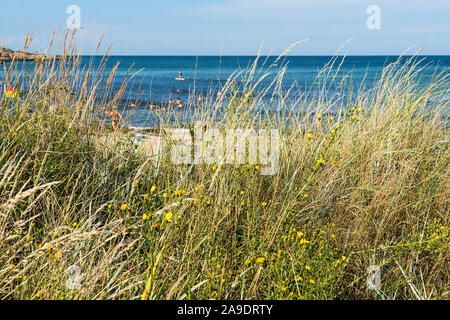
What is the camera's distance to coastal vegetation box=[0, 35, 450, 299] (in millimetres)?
1730

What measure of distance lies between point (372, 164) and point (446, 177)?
1.63 feet

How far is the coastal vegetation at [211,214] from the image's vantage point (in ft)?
5.68

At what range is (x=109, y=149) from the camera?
112 inches
